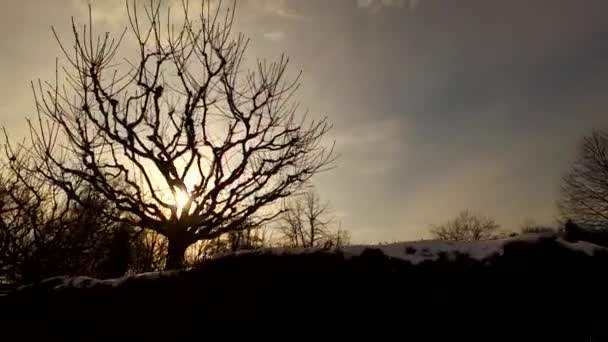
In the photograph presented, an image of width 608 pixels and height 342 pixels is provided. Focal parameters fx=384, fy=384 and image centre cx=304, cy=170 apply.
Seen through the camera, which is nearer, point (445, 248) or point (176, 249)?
point (445, 248)

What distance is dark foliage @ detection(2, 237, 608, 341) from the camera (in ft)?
11.5

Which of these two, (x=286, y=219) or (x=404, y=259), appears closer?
(x=404, y=259)

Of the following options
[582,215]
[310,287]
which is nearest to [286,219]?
[582,215]

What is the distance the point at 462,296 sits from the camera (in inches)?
138

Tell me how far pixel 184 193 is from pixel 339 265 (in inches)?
284

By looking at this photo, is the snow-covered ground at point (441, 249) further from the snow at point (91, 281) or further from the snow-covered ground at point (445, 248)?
the snow at point (91, 281)

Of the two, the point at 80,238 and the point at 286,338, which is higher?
the point at 80,238

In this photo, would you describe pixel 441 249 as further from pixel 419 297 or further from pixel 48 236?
pixel 48 236

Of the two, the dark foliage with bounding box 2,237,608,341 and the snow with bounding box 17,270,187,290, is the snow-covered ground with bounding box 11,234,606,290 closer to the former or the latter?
the dark foliage with bounding box 2,237,608,341

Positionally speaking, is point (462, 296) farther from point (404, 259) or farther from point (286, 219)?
point (286, 219)

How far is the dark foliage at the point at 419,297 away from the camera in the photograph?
3.49 meters

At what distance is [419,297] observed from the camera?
11.5 feet

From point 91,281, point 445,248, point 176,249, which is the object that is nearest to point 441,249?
point 445,248

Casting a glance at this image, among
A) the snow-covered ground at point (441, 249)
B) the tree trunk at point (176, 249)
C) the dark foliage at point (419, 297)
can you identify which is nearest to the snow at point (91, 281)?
the dark foliage at point (419, 297)
